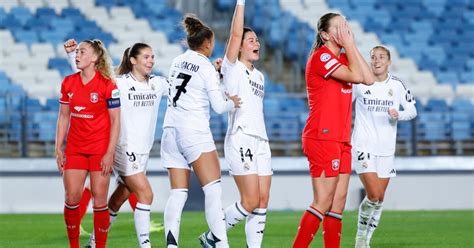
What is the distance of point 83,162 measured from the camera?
28.9 ft

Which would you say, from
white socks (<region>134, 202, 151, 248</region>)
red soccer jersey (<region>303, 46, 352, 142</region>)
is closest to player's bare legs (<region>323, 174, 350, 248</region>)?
red soccer jersey (<region>303, 46, 352, 142</region>)

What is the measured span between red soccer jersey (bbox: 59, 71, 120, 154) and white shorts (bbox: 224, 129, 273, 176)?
104 centimetres

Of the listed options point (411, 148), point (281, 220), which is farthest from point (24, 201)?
point (411, 148)

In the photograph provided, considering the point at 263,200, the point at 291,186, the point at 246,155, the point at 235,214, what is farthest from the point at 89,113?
the point at 291,186

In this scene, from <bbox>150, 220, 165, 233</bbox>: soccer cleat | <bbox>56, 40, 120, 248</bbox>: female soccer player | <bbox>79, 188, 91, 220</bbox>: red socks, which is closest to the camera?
<bbox>56, 40, 120, 248</bbox>: female soccer player

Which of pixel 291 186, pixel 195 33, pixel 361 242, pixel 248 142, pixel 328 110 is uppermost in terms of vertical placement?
pixel 195 33

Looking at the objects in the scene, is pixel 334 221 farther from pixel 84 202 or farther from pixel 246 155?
pixel 84 202

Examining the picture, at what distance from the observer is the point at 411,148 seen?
1733cm

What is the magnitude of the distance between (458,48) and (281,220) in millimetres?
9548

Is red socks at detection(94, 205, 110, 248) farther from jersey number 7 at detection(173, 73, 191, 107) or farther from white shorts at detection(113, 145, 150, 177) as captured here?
jersey number 7 at detection(173, 73, 191, 107)

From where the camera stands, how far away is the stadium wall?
1661 cm

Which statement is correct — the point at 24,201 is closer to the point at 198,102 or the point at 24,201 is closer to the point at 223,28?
the point at 223,28

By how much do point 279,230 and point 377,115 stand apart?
2.82m

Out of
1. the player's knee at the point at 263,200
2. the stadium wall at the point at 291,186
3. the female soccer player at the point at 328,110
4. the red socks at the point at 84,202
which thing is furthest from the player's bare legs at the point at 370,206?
the stadium wall at the point at 291,186
